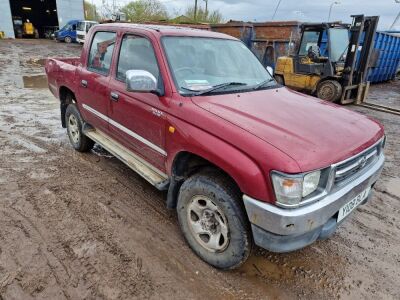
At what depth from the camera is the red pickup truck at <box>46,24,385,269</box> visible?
2.10 meters

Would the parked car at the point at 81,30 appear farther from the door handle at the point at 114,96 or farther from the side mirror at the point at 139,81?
the side mirror at the point at 139,81

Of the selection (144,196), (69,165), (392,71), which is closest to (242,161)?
(144,196)

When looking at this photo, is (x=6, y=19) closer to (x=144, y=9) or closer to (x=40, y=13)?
(x=40, y=13)

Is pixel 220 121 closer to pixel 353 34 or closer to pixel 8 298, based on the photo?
pixel 8 298

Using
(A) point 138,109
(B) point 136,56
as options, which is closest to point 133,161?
(A) point 138,109

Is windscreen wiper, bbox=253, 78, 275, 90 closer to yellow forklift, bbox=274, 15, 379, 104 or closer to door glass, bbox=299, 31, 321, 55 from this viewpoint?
yellow forklift, bbox=274, 15, 379, 104

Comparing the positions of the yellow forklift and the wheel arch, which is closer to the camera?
the wheel arch

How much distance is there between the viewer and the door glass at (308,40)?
9852mm

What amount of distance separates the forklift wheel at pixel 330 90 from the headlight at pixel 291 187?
26.5 ft

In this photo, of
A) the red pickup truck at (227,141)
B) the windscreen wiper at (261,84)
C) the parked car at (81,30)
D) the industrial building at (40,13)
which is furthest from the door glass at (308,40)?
the industrial building at (40,13)

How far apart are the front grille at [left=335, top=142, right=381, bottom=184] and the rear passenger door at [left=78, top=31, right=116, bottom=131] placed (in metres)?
2.62

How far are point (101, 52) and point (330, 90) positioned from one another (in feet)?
24.8

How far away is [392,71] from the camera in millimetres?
15797

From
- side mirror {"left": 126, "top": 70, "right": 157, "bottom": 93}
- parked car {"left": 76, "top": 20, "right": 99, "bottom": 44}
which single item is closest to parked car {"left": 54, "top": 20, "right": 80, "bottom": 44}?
parked car {"left": 76, "top": 20, "right": 99, "bottom": 44}
